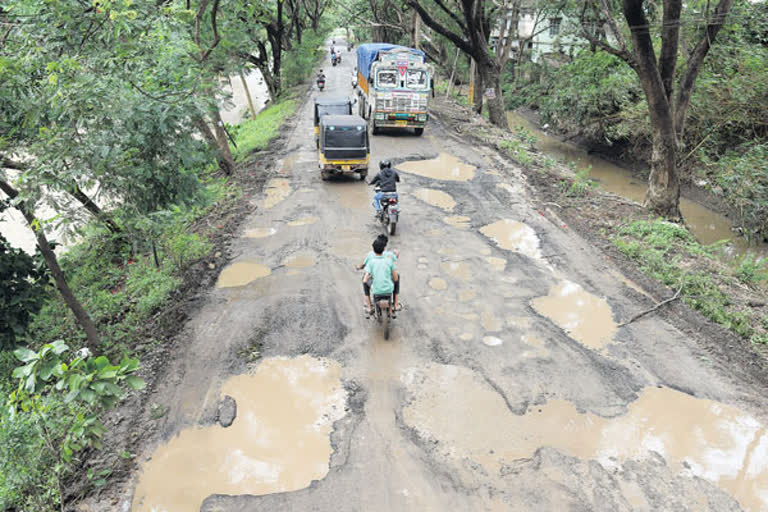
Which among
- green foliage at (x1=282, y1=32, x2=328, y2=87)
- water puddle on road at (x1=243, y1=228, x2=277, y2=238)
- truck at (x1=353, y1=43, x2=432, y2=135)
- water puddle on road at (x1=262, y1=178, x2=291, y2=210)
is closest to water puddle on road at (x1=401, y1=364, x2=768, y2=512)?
water puddle on road at (x1=243, y1=228, x2=277, y2=238)

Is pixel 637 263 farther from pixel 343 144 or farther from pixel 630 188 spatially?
pixel 630 188

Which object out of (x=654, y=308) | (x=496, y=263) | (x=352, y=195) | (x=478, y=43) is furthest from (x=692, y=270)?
(x=478, y=43)

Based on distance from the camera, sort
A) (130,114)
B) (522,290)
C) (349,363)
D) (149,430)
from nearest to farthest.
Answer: (149,430) → (130,114) → (349,363) → (522,290)

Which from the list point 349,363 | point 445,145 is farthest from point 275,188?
point 349,363

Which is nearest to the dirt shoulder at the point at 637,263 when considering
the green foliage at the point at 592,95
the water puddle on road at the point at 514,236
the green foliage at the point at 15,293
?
the water puddle on road at the point at 514,236

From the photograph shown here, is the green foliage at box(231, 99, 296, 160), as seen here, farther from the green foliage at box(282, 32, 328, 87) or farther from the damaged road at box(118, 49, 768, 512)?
the damaged road at box(118, 49, 768, 512)

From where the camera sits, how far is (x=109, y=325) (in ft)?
28.2

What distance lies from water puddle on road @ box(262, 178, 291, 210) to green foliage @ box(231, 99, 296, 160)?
4229 millimetres

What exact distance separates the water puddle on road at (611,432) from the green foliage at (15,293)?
6.19 metres

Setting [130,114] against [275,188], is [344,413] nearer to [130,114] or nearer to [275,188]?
[130,114]

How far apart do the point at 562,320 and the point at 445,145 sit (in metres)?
11.3

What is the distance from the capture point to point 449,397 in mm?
6027

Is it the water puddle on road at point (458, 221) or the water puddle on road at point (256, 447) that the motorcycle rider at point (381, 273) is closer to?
the water puddle on road at point (256, 447)

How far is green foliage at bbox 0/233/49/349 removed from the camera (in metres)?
7.31
